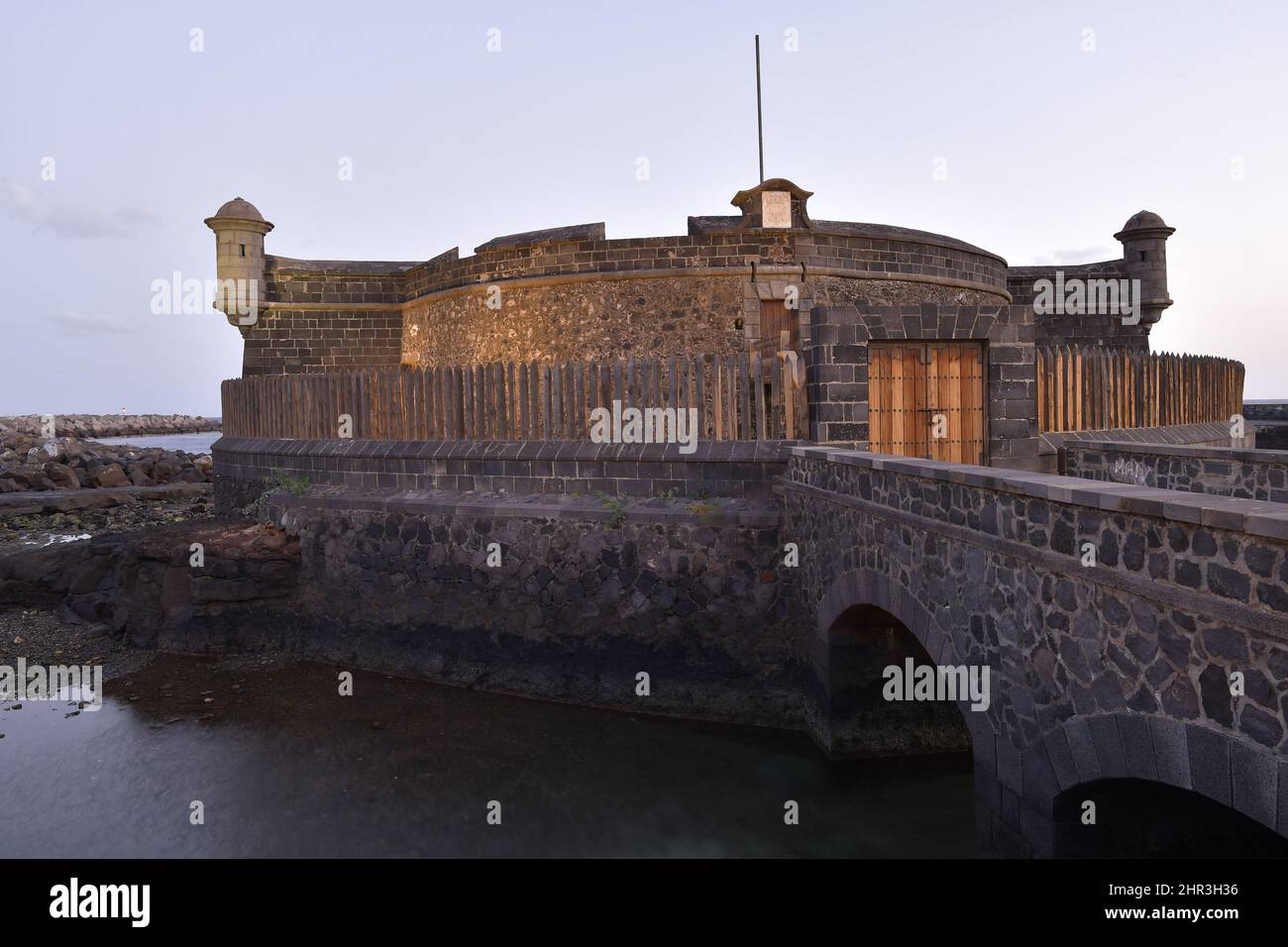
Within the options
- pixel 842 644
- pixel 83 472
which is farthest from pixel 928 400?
pixel 83 472

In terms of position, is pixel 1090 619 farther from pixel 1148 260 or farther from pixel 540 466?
pixel 1148 260

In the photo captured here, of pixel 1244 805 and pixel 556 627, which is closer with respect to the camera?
pixel 1244 805

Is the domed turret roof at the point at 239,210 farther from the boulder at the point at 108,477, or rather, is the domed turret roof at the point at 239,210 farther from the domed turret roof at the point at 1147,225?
the domed turret roof at the point at 1147,225

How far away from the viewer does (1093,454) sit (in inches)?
398

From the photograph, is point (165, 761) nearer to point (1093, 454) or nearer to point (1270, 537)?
point (1270, 537)

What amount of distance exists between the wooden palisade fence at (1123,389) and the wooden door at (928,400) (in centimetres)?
166

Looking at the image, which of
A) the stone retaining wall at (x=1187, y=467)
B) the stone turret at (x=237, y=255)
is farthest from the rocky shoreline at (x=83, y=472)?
the stone retaining wall at (x=1187, y=467)

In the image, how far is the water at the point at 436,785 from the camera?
6.88m

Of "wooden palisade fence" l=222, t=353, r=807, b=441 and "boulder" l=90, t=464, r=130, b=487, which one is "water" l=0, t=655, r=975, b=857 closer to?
"wooden palisade fence" l=222, t=353, r=807, b=441

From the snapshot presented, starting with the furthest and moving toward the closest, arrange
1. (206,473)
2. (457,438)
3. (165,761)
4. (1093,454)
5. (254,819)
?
(206,473)
(457,438)
(1093,454)
(165,761)
(254,819)

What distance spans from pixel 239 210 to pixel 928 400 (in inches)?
603

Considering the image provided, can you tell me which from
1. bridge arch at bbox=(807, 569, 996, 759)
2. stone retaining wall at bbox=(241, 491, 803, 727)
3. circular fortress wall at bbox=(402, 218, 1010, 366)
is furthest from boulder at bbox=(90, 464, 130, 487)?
bridge arch at bbox=(807, 569, 996, 759)

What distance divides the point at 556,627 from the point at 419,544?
2306 millimetres
